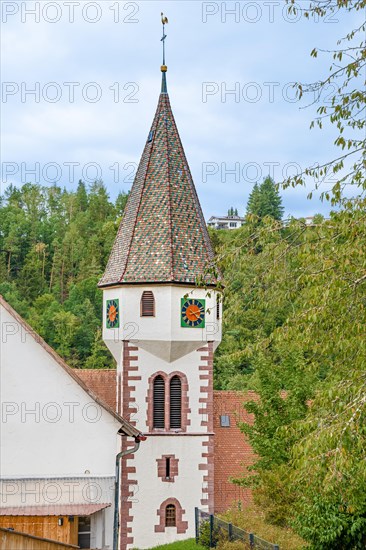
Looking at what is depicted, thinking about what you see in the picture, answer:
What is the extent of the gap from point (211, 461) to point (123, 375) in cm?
352

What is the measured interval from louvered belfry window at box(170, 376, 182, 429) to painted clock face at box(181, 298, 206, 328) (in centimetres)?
167

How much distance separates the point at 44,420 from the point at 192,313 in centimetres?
870

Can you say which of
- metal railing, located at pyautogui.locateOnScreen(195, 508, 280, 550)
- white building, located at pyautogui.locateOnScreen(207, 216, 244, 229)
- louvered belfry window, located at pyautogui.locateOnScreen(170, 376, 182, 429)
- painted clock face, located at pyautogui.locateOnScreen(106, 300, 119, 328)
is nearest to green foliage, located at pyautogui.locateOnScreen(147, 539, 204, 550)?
metal railing, located at pyautogui.locateOnScreen(195, 508, 280, 550)

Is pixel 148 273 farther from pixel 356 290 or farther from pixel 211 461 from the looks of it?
pixel 356 290

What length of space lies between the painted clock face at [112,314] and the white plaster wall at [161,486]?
3553 mm

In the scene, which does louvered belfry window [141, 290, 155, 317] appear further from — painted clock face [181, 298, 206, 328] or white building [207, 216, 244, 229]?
white building [207, 216, 244, 229]

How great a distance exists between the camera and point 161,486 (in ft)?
76.1

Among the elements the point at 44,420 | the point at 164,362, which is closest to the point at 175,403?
the point at 164,362

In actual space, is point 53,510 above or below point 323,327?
below

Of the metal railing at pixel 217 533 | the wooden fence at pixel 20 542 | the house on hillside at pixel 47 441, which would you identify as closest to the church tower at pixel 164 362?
the metal railing at pixel 217 533

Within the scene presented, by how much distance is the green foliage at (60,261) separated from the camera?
6103cm

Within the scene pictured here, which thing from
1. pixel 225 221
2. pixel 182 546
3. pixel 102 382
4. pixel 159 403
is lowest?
pixel 182 546

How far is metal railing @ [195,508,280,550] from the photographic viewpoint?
17378 millimetres

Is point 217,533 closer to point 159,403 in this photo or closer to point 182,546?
point 182,546
